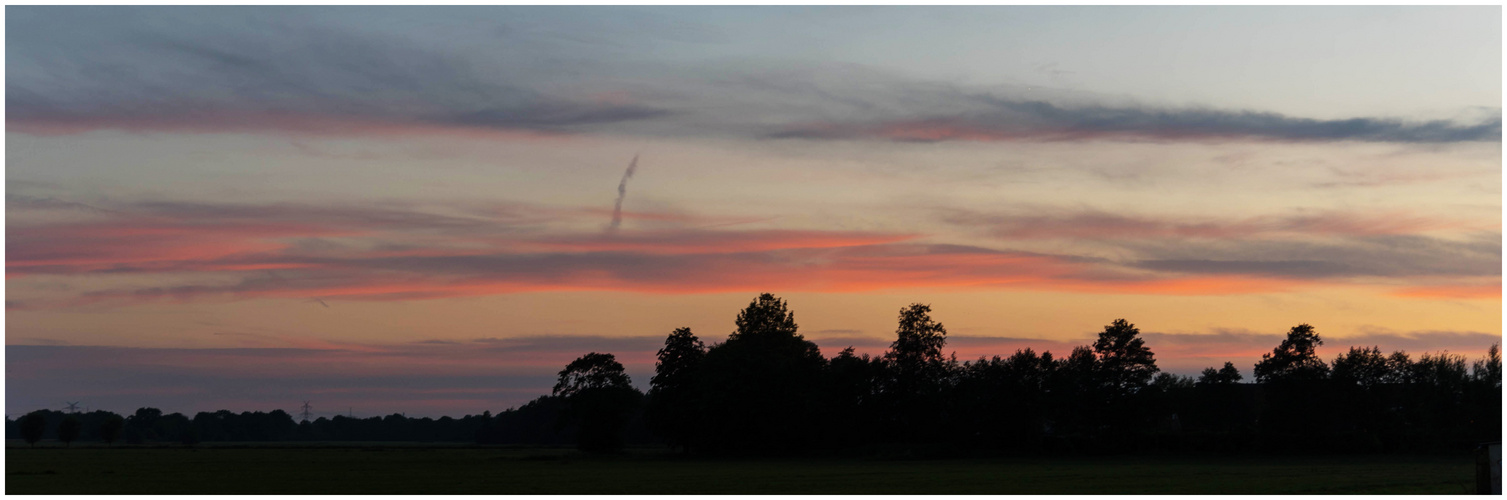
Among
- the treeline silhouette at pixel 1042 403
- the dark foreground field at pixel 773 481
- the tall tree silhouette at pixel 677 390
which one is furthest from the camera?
the tall tree silhouette at pixel 677 390

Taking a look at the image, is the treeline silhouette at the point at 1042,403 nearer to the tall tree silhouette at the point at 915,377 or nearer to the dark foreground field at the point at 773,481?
the tall tree silhouette at the point at 915,377

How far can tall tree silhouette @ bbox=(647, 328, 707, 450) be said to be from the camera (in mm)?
123812

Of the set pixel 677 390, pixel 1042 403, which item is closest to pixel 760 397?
pixel 677 390

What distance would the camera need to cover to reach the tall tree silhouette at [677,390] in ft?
406

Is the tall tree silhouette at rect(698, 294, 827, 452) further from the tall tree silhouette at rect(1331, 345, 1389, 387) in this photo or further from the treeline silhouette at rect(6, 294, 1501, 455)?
the tall tree silhouette at rect(1331, 345, 1389, 387)

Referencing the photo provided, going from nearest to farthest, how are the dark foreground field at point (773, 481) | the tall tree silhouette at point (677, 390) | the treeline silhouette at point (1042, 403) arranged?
the dark foreground field at point (773, 481), the treeline silhouette at point (1042, 403), the tall tree silhouette at point (677, 390)

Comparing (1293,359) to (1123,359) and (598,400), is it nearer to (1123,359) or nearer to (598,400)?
(1123,359)

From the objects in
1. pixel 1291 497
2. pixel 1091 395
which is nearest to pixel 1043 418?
pixel 1091 395

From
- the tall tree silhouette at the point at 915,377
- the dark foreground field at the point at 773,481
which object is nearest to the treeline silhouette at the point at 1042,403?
the tall tree silhouette at the point at 915,377

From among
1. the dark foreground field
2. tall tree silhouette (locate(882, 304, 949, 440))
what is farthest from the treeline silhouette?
the dark foreground field

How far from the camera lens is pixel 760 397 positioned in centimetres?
12056

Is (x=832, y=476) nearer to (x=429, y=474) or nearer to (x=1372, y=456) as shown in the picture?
(x=429, y=474)

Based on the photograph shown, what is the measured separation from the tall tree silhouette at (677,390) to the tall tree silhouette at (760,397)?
233cm

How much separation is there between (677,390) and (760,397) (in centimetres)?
1232
